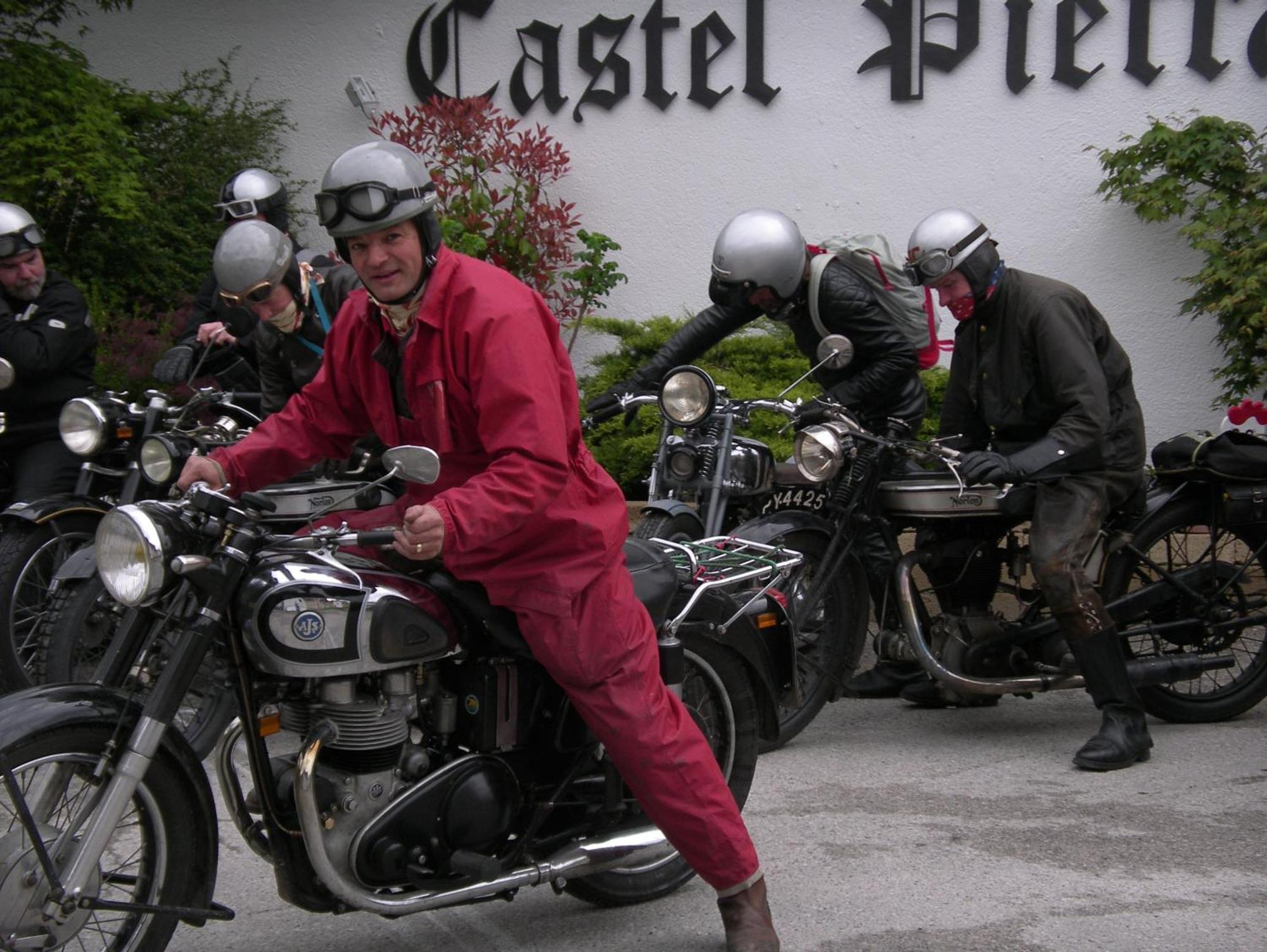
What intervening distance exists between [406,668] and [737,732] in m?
1.12

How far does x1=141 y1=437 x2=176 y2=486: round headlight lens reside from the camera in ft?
11.8

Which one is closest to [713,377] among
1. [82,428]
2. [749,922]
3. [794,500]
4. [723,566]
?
[794,500]

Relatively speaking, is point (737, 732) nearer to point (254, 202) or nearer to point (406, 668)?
point (406, 668)

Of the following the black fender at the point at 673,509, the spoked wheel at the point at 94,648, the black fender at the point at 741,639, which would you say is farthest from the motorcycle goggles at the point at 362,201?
the black fender at the point at 673,509

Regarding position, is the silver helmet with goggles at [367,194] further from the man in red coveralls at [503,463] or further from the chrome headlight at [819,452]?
the chrome headlight at [819,452]

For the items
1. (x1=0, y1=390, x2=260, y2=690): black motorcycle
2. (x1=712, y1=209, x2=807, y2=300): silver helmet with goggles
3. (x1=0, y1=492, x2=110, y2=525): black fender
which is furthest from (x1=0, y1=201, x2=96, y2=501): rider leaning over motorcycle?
(x1=712, y1=209, x2=807, y2=300): silver helmet with goggles

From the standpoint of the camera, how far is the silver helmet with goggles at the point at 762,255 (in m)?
5.71

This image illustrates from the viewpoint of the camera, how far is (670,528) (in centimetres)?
555

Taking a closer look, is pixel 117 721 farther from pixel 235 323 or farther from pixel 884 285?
pixel 884 285

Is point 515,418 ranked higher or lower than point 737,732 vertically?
higher

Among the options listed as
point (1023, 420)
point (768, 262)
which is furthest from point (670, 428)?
point (1023, 420)

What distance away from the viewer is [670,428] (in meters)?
5.95

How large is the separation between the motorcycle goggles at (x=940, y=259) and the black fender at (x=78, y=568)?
301 cm

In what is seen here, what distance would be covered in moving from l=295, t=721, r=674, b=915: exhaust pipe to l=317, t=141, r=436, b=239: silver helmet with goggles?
1.07m
